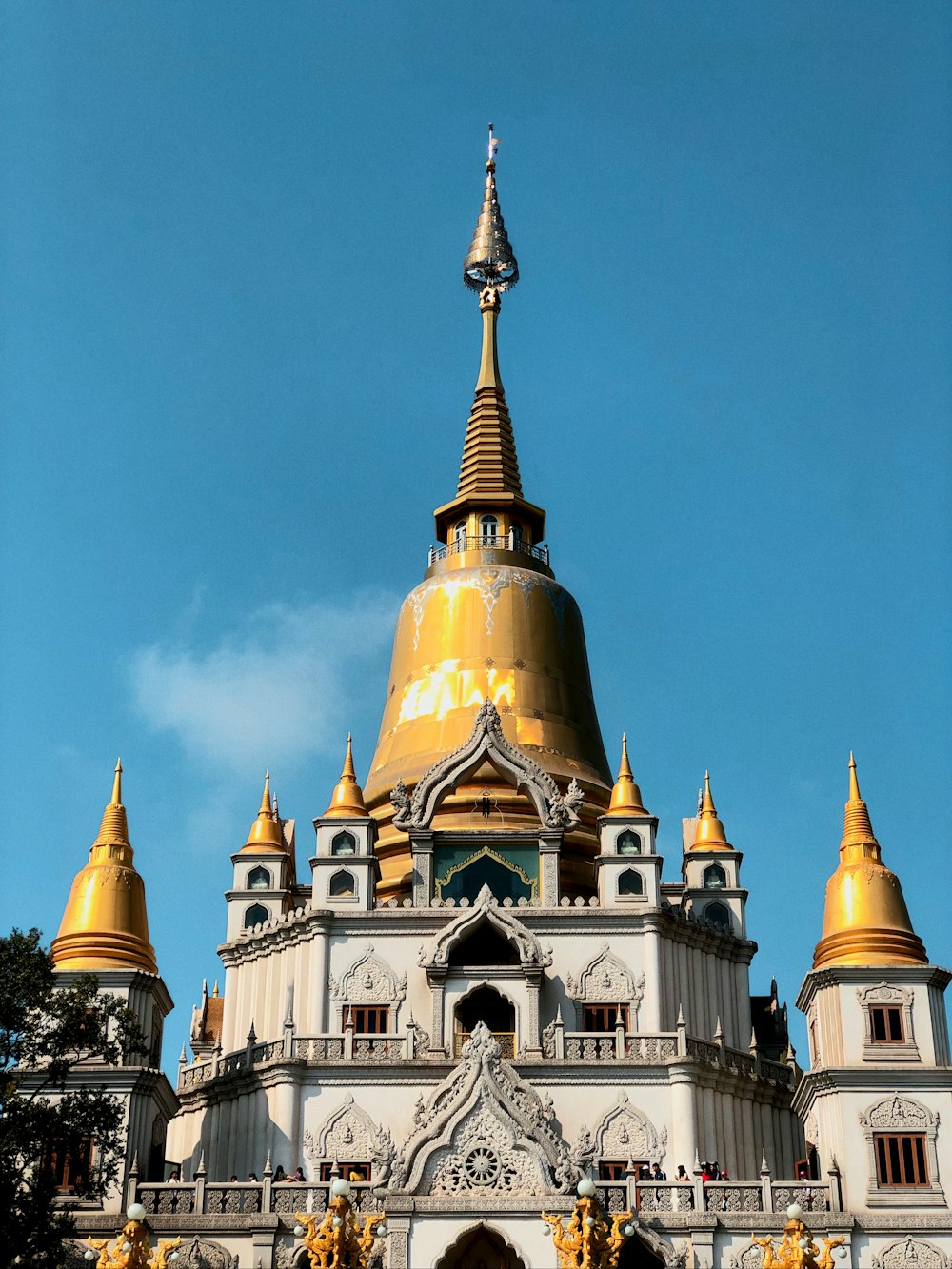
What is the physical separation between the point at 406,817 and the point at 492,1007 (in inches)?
230

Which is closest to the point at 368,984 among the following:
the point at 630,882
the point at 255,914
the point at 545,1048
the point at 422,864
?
the point at 422,864

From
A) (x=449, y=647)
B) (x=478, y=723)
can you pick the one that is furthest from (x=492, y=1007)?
(x=449, y=647)

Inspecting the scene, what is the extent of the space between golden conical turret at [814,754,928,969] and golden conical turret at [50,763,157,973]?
1679 cm

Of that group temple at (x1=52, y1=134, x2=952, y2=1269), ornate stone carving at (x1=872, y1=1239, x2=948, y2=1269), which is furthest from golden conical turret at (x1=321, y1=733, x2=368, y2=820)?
ornate stone carving at (x1=872, y1=1239, x2=948, y2=1269)

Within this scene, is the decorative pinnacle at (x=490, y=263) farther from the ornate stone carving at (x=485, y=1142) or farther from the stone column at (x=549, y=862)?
the ornate stone carving at (x=485, y=1142)

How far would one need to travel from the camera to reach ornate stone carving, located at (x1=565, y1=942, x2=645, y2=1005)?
55.4 metres

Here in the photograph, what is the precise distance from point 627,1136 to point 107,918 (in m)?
13.8

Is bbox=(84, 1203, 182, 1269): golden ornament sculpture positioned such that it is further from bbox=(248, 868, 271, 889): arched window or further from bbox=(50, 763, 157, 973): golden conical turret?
bbox=(248, 868, 271, 889): arched window

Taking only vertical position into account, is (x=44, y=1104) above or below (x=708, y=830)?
below

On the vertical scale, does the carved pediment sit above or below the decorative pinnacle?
below

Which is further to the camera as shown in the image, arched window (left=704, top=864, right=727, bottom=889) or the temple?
arched window (left=704, top=864, right=727, bottom=889)

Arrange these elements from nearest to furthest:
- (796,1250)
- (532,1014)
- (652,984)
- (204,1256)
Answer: (796,1250) < (204,1256) < (532,1014) < (652,984)

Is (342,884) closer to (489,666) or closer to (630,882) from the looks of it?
(630,882)

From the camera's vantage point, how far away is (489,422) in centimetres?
7325
